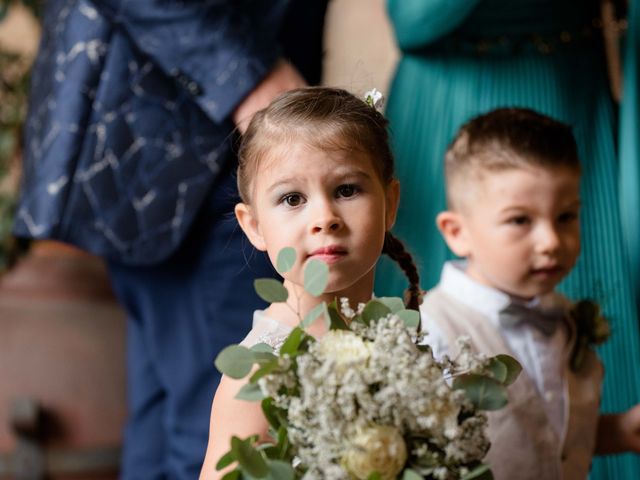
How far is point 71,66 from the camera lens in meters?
1.62

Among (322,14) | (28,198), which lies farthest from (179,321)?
(322,14)

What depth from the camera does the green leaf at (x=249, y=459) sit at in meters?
0.88

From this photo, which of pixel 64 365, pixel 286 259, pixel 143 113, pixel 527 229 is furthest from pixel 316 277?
pixel 64 365

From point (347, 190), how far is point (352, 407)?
0.89ft

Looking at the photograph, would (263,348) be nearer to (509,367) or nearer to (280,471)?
(280,471)

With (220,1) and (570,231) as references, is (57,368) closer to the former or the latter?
(220,1)

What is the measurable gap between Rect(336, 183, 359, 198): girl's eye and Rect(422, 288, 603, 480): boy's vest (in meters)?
0.43

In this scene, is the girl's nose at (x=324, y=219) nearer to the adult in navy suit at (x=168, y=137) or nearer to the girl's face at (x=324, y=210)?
the girl's face at (x=324, y=210)

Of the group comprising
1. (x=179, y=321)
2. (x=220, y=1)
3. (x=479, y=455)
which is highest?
(x=220, y=1)

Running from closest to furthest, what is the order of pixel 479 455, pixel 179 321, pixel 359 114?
pixel 479 455, pixel 359 114, pixel 179 321

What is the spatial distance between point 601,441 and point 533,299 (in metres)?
0.25

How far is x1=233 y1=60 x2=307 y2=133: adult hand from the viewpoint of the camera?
1509 mm

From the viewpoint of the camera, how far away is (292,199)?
1.05 metres

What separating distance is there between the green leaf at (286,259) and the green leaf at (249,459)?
170 mm
